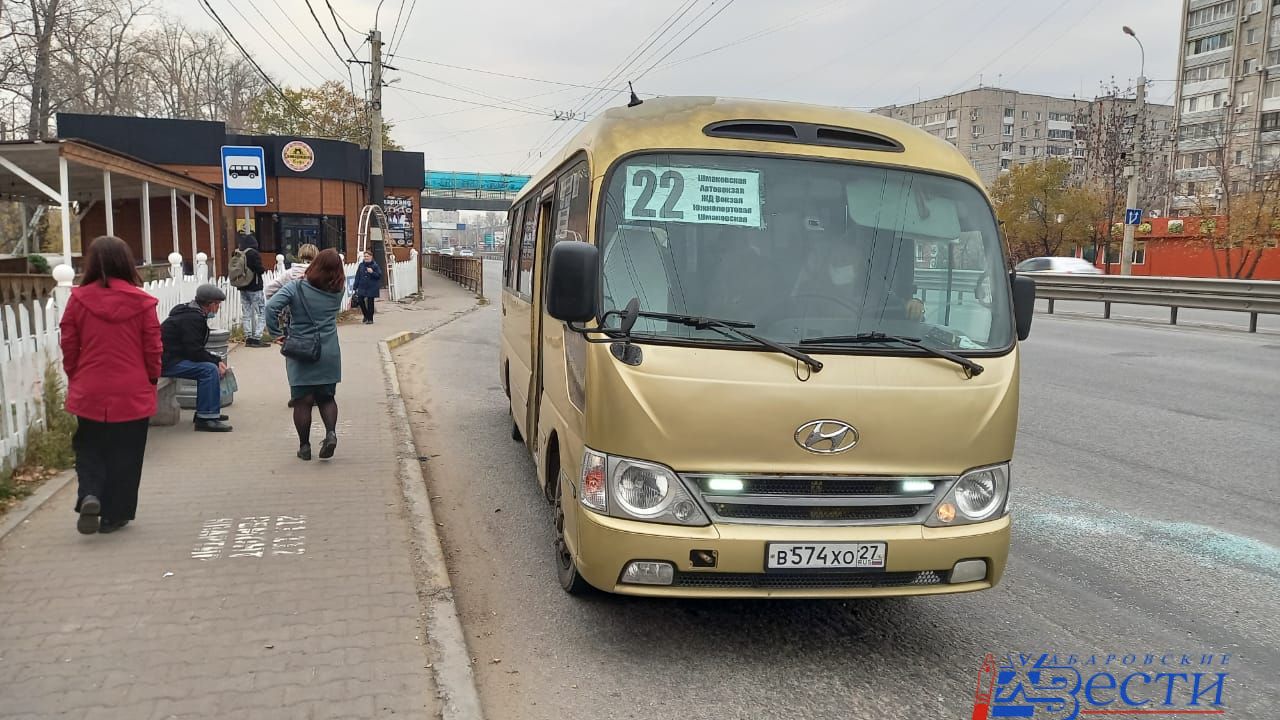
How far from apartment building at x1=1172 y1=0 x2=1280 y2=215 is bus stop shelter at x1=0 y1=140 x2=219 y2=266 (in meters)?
59.3

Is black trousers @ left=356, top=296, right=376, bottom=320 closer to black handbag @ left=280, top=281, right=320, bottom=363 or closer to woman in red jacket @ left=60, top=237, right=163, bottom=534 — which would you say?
black handbag @ left=280, top=281, right=320, bottom=363

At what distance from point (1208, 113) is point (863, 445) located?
84.5 meters

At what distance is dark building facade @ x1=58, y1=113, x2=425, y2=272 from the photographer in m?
29.9

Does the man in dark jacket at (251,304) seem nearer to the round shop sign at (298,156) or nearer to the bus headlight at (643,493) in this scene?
the bus headlight at (643,493)

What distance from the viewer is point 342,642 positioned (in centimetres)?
381

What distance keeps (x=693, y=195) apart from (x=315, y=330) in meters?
3.83

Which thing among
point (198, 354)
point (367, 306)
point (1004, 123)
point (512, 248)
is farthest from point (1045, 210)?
point (1004, 123)

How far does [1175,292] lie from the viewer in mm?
19688

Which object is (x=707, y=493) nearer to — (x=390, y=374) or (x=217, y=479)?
(x=217, y=479)

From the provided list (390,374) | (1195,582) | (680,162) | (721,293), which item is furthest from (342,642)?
(390,374)

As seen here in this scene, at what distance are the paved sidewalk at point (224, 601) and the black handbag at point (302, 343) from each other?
2.74ft

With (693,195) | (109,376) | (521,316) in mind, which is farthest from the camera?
(521,316)

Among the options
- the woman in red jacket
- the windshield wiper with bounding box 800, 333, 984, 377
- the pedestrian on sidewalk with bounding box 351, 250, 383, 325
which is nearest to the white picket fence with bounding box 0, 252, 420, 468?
the woman in red jacket

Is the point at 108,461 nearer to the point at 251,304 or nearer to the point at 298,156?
the point at 251,304
